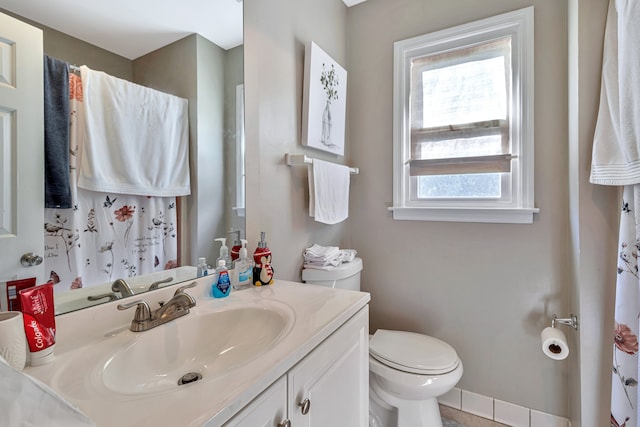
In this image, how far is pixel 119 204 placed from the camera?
0.83 metres

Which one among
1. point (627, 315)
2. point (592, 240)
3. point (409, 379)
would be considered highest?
point (592, 240)

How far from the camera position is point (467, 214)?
156 centimetres

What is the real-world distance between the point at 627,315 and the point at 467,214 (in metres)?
0.72

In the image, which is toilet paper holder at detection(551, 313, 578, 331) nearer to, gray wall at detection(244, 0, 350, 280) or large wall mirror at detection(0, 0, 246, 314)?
gray wall at detection(244, 0, 350, 280)

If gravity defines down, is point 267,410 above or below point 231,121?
below

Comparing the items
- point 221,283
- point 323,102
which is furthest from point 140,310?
point 323,102

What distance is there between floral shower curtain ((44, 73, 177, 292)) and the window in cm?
126

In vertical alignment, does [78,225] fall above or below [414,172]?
below

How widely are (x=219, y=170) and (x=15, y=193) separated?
0.55 m

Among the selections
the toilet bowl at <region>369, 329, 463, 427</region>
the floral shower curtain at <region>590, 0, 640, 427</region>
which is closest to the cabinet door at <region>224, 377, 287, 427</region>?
the toilet bowl at <region>369, 329, 463, 427</region>

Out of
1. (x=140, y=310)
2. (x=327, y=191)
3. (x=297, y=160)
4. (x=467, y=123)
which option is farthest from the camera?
(x=467, y=123)

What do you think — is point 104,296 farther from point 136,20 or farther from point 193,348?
point 136,20

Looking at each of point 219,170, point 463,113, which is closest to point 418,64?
point 463,113

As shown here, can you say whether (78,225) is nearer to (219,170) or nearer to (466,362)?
(219,170)
